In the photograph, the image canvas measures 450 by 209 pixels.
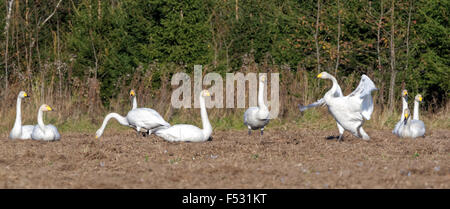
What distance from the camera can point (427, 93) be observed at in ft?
58.6

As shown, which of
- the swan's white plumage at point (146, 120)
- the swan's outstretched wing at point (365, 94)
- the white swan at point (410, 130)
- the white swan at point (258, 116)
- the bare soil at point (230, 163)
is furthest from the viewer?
the white swan at point (258, 116)

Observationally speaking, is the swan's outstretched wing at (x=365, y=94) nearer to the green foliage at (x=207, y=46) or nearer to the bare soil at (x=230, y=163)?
the bare soil at (x=230, y=163)

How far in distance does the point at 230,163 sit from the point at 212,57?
10964mm

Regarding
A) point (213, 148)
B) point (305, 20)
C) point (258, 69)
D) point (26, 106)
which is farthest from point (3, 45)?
point (213, 148)

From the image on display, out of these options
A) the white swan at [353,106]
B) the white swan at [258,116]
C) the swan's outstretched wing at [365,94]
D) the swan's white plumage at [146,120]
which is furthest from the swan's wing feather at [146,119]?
the swan's outstretched wing at [365,94]

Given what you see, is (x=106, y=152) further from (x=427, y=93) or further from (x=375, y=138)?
(x=427, y=93)

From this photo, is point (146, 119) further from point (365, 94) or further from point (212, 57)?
point (212, 57)

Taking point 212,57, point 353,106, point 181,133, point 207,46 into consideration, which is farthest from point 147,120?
point 207,46

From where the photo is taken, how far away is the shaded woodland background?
14898mm

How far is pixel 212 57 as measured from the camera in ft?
60.3

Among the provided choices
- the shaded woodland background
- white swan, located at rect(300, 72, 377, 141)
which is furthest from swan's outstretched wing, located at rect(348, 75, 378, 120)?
the shaded woodland background

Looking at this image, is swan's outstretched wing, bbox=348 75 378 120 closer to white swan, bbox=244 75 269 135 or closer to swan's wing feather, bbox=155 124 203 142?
white swan, bbox=244 75 269 135

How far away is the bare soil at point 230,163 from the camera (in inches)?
249

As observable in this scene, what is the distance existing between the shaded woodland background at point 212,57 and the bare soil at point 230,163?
132 inches
